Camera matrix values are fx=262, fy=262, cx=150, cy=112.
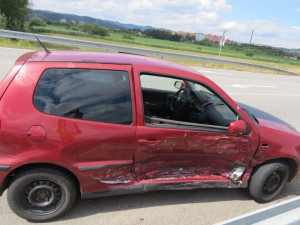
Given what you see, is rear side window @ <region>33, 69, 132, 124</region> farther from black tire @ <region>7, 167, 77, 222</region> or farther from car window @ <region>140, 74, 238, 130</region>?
black tire @ <region>7, 167, 77, 222</region>

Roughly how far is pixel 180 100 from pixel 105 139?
57.7 inches

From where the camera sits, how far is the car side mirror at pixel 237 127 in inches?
113

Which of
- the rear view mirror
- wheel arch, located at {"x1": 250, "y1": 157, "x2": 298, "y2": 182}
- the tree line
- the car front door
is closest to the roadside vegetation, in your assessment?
the tree line

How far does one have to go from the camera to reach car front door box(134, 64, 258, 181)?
2.70 metres

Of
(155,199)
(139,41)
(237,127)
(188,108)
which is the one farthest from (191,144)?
(139,41)

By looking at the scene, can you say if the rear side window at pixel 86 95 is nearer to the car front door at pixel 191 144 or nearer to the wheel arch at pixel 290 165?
the car front door at pixel 191 144

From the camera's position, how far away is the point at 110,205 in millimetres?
3021

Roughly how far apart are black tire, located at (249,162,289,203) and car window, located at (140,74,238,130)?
79 cm

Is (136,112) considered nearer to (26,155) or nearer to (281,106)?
→ (26,155)

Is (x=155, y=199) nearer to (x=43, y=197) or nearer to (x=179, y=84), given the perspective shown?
(x=43, y=197)

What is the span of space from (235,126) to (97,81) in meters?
1.55

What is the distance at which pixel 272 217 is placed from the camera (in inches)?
64.0

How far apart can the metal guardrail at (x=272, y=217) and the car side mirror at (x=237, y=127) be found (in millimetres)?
1145

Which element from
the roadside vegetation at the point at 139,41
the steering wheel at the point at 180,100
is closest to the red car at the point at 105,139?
the steering wheel at the point at 180,100
